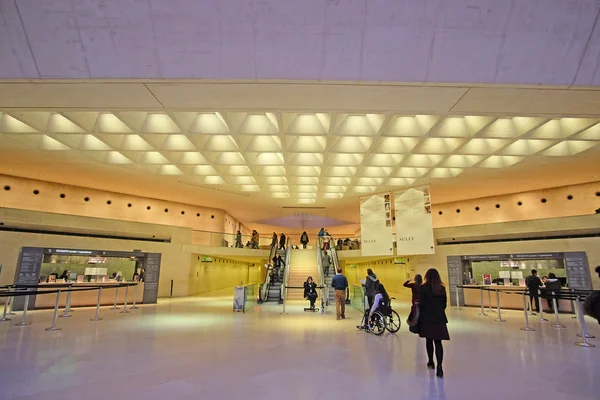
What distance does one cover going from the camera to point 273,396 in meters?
3.70

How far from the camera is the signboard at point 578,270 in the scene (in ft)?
43.0

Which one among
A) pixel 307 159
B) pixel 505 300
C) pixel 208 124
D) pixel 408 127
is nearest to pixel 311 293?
pixel 307 159

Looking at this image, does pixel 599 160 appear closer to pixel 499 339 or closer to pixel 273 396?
pixel 499 339

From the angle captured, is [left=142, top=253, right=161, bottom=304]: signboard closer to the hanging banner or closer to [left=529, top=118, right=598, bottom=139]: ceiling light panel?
the hanging banner

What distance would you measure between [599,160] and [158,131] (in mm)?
17251

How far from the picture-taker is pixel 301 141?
12.3 m

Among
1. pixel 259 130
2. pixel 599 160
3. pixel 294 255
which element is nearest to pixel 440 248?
pixel 599 160

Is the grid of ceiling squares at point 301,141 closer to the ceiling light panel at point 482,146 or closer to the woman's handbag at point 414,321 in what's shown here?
the ceiling light panel at point 482,146

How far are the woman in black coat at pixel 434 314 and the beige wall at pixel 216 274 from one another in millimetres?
12425

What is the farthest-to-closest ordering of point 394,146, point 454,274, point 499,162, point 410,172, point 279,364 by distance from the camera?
1. point 454,274
2. point 410,172
3. point 499,162
4. point 394,146
5. point 279,364

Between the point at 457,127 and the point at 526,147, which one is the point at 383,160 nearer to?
the point at 457,127

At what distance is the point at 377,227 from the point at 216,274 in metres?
15.2

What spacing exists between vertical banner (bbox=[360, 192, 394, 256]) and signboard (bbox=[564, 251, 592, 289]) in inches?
292

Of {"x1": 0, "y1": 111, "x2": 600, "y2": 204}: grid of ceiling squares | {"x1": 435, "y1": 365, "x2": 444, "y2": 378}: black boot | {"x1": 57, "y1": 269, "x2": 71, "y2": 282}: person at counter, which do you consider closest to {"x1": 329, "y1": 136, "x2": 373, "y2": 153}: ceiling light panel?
{"x1": 0, "y1": 111, "x2": 600, "y2": 204}: grid of ceiling squares
